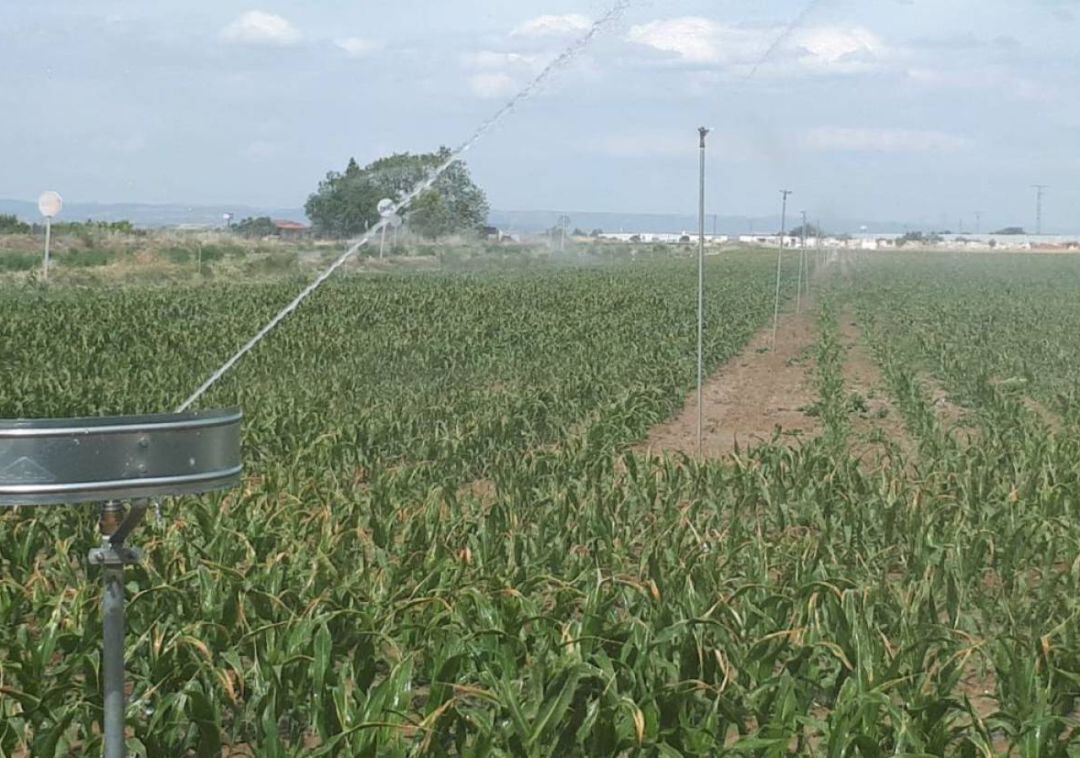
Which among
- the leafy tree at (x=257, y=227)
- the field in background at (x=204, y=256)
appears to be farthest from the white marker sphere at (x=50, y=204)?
the leafy tree at (x=257, y=227)

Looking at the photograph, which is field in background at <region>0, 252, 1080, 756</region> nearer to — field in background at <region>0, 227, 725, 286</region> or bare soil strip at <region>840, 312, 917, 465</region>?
bare soil strip at <region>840, 312, 917, 465</region>

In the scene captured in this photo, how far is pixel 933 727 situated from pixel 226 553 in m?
3.21

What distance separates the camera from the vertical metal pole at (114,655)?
9.36 ft

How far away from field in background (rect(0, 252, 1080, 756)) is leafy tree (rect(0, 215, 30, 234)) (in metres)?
42.5

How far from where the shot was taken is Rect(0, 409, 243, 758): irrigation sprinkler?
244 cm

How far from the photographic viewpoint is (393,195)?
36656mm

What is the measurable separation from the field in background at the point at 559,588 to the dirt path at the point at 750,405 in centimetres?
38

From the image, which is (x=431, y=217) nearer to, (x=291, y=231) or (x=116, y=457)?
(x=291, y=231)

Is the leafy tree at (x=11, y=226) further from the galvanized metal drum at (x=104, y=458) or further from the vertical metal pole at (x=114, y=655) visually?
the galvanized metal drum at (x=104, y=458)

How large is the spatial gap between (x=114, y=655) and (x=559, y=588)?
9.08 feet

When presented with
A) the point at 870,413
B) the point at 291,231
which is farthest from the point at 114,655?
the point at 291,231

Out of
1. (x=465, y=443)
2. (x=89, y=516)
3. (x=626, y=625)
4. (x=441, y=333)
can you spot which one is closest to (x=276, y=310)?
(x=441, y=333)

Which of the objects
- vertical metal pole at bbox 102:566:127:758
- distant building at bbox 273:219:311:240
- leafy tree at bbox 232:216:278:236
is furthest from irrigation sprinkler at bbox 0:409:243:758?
distant building at bbox 273:219:311:240

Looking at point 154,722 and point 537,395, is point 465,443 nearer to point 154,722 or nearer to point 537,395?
point 537,395
